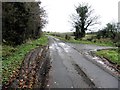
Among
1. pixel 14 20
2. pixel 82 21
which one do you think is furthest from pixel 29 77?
pixel 82 21

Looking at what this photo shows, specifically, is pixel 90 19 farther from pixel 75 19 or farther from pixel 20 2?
pixel 20 2

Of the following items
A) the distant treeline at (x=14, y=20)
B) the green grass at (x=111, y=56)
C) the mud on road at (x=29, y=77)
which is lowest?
the mud on road at (x=29, y=77)

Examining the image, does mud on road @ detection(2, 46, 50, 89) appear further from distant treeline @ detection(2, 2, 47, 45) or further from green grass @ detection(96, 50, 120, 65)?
distant treeline @ detection(2, 2, 47, 45)

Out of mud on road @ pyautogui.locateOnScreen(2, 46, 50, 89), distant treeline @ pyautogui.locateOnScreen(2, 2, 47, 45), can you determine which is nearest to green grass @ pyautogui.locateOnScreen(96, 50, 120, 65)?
mud on road @ pyautogui.locateOnScreen(2, 46, 50, 89)

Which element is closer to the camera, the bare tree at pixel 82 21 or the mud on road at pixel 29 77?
the mud on road at pixel 29 77

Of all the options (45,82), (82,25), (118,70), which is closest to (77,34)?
(82,25)

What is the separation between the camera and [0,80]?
11484 mm

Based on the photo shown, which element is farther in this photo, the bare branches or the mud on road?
the bare branches

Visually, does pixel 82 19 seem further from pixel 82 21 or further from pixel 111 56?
pixel 111 56

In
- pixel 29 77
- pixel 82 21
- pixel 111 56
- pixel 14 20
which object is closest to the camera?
pixel 29 77

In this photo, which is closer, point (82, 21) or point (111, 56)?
point (111, 56)

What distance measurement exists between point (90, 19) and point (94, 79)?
182 feet

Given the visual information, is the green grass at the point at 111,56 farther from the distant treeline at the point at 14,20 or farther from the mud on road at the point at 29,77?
the distant treeline at the point at 14,20

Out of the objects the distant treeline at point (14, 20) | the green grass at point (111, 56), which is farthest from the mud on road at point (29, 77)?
the distant treeline at point (14, 20)
